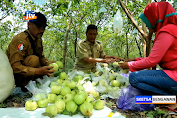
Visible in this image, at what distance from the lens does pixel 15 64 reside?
225 cm

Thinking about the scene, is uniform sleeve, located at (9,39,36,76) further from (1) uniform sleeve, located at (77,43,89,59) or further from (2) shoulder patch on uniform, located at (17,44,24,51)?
(1) uniform sleeve, located at (77,43,89,59)

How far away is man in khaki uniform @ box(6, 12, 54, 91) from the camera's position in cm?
226

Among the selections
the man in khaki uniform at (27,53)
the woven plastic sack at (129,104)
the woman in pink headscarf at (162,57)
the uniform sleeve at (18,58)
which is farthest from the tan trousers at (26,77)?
the woman in pink headscarf at (162,57)

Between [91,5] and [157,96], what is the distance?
170 inches

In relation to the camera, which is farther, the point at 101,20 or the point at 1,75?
the point at 101,20

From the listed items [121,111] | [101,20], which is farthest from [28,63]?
[101,20]

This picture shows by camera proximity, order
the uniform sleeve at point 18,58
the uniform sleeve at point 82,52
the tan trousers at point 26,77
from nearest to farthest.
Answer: the uniform sleeve at point 18,58 → the tan trousers at point 26,77 → the uniform sleeve at point 82,52

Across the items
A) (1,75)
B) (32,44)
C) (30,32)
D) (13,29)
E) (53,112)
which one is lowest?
(53,112)

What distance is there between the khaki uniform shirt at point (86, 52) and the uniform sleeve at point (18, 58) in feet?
4.77

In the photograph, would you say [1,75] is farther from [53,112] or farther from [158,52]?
[158,52]

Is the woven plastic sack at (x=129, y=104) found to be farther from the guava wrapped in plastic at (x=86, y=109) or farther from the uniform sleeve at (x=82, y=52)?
the uniform sleeve at (x=82, y=52)

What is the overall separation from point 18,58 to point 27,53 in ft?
0.97

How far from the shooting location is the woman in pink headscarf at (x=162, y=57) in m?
1.76

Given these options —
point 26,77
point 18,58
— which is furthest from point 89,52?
point 18,58
